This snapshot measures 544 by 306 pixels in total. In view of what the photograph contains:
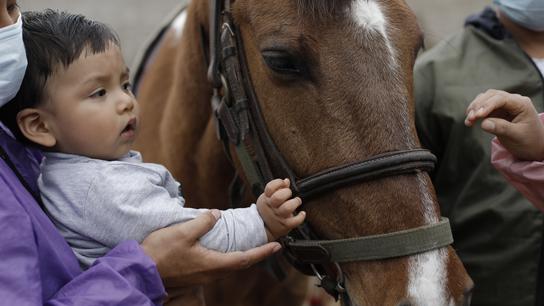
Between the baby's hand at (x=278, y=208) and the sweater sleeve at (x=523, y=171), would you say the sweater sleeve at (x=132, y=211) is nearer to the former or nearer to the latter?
the baby's hand at (x=278, y=208)

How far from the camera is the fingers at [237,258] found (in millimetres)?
1950

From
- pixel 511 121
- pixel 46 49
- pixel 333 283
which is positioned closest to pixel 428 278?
pixel 333 283

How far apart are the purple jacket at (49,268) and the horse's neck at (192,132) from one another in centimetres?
108

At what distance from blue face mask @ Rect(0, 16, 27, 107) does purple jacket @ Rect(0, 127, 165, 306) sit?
17 cm

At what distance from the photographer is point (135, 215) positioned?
1.90 meters

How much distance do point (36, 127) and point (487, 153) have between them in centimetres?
158

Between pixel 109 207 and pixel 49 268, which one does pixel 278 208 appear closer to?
pixel 109 207

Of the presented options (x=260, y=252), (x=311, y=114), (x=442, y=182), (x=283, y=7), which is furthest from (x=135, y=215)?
(x=442, y=182)

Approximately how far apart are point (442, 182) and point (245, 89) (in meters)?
0.95

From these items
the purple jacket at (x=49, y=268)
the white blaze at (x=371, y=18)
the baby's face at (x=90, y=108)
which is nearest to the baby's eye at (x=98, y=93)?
the baby's face at (x=90, y=108)

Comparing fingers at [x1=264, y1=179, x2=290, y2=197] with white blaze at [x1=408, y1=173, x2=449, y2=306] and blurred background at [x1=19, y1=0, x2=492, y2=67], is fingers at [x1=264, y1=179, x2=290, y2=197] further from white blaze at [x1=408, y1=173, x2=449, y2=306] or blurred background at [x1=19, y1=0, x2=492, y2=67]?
blurred background at [x1=19, y1=0, x2=492, y2=67]

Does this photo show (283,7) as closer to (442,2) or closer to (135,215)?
(135,215)

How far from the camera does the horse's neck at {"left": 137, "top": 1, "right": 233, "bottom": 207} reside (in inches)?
115

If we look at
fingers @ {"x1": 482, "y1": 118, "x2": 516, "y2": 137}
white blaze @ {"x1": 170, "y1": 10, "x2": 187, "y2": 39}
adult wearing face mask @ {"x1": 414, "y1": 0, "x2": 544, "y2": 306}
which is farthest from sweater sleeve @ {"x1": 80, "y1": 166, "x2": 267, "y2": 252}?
white blaze @ {"x1": 170, "y1": 10, "x2": 187, "y2": 39}
